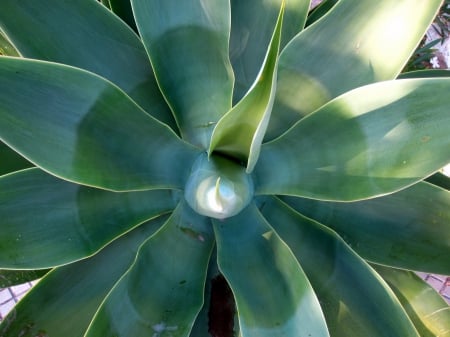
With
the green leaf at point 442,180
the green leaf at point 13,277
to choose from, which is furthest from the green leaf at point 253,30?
the green leaf at point 13,277

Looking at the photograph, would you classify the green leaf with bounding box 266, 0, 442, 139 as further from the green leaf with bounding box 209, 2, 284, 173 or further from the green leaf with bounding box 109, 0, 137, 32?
the green leaf with bounding box 109, 0, 137, 32

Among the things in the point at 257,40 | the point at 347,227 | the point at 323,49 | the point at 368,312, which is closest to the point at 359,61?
the point at 323,49

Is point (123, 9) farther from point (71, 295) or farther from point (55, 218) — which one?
point (71, 295)

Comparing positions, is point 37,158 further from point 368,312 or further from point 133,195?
point 368,312

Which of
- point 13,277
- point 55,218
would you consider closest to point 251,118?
point 55,218

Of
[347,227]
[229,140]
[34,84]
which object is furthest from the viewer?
[347,227]

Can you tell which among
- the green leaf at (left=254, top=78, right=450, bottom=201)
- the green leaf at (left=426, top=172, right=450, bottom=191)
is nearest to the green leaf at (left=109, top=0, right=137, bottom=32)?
the green leaf at (left=254, top=78, right=450, bottom=201)

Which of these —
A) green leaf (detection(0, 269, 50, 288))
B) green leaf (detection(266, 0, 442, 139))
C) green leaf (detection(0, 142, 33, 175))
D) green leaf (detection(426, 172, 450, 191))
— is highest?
green leaf (detection(266, 0, 442, 139))
